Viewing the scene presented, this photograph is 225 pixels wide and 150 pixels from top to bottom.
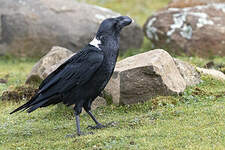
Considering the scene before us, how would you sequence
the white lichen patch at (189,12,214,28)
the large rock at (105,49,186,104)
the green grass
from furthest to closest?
the white lichen patch at (189,12,214,28) → the large rock at (105,49,186,104) → the green grass

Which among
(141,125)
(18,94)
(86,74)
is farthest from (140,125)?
(18,94)

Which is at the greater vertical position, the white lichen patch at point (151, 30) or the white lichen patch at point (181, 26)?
the white lichen patch at point (181, 26)

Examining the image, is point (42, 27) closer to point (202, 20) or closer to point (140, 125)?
point (202, 20)

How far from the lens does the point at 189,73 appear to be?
34.2 ft

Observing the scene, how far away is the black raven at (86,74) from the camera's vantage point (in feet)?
25.4

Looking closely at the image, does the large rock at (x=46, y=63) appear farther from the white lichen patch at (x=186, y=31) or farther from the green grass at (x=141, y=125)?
the white lichen patch at (x=186, y=31)

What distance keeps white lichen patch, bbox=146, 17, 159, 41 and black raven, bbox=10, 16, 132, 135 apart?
946cm

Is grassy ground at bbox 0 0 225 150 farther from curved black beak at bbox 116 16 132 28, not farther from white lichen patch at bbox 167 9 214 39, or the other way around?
white lichen patch at bbox 167 9 214 39

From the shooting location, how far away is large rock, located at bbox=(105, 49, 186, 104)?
902 centimetres

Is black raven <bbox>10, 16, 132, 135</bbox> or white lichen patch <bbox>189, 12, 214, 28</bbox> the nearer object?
black raven <bbox>10, 16, 132, 135</bbox>

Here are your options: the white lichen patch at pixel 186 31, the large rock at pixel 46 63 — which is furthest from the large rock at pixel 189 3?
the large rock at pixel 46 63

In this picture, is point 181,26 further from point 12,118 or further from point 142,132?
point 142,132

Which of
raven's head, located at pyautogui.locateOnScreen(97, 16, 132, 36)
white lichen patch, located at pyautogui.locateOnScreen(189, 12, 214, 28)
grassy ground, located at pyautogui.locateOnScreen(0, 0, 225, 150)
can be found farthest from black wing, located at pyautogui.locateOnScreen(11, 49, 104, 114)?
white lichen patch, located at pyautogui.locateOnScreen(189, 12, 214, 28)

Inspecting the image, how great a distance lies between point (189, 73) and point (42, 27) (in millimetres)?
8299
